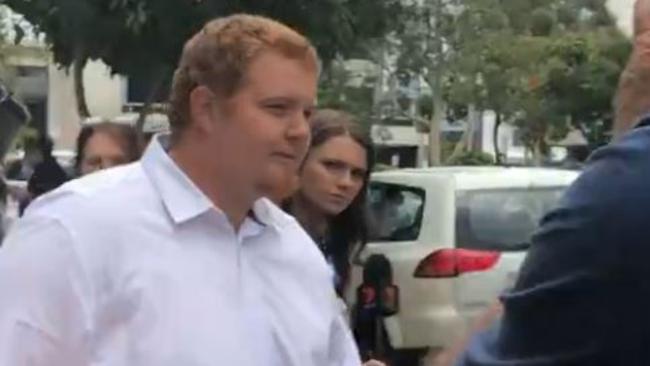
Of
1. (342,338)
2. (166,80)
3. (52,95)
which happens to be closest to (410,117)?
(52,95)

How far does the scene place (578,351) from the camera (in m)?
1.56

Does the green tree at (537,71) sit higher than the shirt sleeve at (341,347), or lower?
higher

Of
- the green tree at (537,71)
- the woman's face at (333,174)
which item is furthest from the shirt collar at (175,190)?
the green tree at (537,71)

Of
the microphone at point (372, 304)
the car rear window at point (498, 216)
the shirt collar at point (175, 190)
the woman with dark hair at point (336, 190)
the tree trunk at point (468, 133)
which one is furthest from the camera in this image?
the tree trunk at point (468, 133)

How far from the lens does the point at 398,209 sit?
9.84m

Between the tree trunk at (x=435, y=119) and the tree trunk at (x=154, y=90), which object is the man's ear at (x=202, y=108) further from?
the tree trunk at (x=435, y=119)

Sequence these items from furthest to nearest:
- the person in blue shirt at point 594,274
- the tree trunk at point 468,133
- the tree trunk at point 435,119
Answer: the tree trunk at point 468,133, the tree trunk at point 435,119, the person in blue shirt at point 594,274

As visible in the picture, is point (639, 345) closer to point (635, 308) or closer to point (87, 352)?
point (635, 308)

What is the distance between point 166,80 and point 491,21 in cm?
2161

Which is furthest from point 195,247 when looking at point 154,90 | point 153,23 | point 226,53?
point 154,90

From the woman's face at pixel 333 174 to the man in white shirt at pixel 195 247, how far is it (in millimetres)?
2160

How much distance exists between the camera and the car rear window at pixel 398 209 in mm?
9562

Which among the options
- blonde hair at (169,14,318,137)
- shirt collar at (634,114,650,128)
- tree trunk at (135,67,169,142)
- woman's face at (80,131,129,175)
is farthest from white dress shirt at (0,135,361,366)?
tree trunk at (135,67,169,142)

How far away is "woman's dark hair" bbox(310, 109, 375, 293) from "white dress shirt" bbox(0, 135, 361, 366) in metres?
2.46
